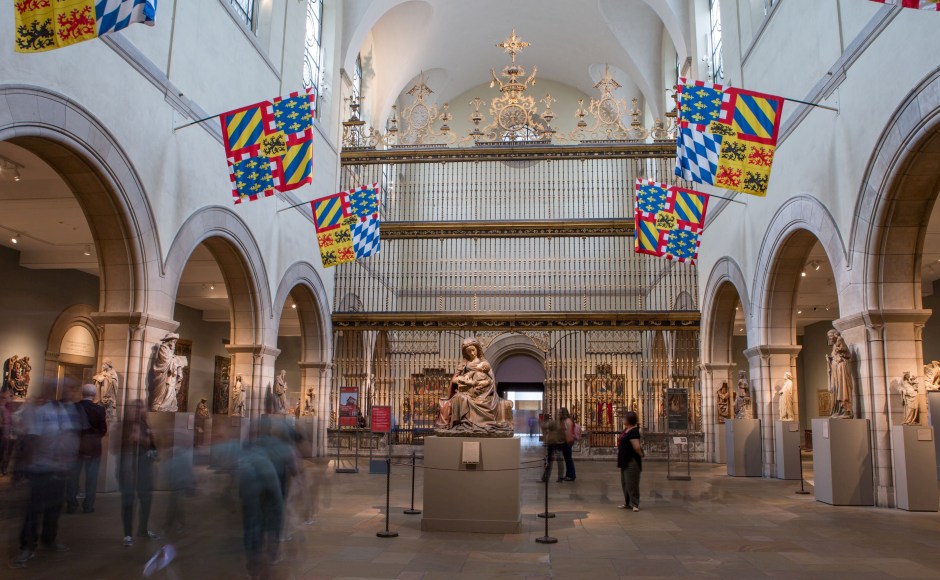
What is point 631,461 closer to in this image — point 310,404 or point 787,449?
point 787,449

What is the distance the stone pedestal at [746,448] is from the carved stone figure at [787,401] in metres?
0.74

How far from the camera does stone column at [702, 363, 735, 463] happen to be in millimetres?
18906

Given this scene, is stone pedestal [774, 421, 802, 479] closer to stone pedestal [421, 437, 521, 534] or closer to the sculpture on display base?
the sculpture on display base

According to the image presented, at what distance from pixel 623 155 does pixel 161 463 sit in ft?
49.4

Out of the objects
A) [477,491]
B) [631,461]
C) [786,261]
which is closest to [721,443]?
[786,261]

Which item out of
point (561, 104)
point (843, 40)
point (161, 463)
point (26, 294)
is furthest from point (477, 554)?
point (561, 104)

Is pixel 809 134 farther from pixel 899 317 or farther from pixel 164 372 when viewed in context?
pixel 164 372

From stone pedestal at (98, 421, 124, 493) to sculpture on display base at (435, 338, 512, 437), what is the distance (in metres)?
4.78

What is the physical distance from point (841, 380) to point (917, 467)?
152cm

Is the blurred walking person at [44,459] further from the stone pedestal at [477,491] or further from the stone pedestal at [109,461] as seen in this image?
the stone pedestal at [109,461]

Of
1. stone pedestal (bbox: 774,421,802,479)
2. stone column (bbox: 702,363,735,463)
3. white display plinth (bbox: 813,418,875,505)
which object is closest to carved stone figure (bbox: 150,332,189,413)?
white display plinth (bbox: 813,418,875,505)

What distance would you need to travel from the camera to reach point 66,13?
7.35 m

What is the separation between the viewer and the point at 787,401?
47.0 ft

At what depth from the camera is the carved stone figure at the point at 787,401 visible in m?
14.3
